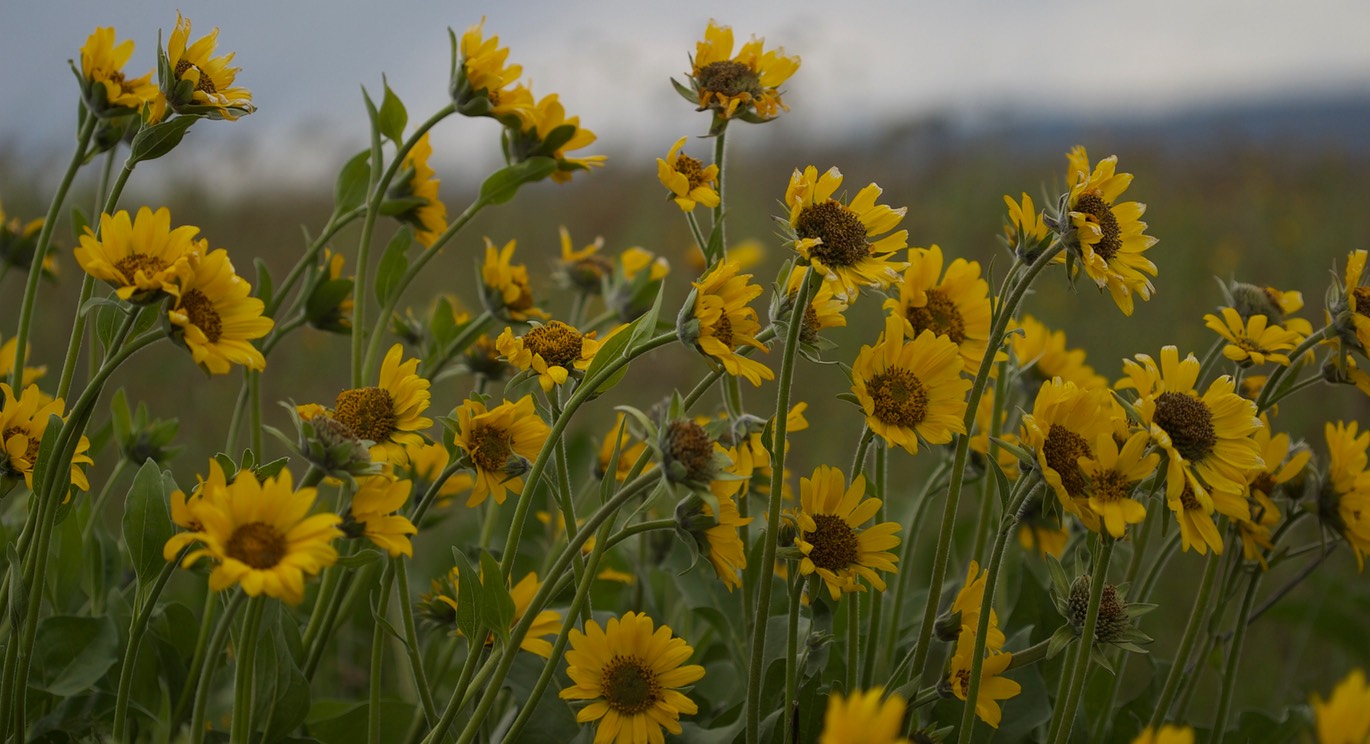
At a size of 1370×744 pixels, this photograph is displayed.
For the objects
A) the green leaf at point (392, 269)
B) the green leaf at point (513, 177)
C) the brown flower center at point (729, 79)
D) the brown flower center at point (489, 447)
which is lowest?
the brown flower center at point (489, 447)

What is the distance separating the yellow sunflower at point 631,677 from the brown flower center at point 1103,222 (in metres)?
0.64

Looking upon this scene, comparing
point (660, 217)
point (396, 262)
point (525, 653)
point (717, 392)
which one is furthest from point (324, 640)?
point (660, 217)

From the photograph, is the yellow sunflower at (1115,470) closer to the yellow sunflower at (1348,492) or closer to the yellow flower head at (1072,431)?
the yellow flower head at (1072,431)

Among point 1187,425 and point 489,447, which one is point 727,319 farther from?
point 1187,425

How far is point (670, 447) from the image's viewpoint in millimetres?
1018

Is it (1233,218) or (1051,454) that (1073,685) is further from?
(1233,218)

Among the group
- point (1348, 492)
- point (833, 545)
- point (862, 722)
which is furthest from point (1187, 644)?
point (862, 722)

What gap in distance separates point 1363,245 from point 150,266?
5259mm

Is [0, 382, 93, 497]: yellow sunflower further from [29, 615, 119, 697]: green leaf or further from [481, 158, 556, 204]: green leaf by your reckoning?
[481, 158, 556, 204]: green leaf

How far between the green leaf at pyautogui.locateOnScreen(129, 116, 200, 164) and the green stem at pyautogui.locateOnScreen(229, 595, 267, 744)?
1.73 ft

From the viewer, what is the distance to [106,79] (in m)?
1.38

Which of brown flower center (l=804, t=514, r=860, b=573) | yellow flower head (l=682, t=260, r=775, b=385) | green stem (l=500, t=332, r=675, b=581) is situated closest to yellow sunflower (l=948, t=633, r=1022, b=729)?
brown flower center (l=804, t=514, r=860, b=573)

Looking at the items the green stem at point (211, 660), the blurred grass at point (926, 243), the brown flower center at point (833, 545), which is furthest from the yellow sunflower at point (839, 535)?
the blurred grass at point (926, 243)

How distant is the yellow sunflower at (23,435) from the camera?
1.18 m
